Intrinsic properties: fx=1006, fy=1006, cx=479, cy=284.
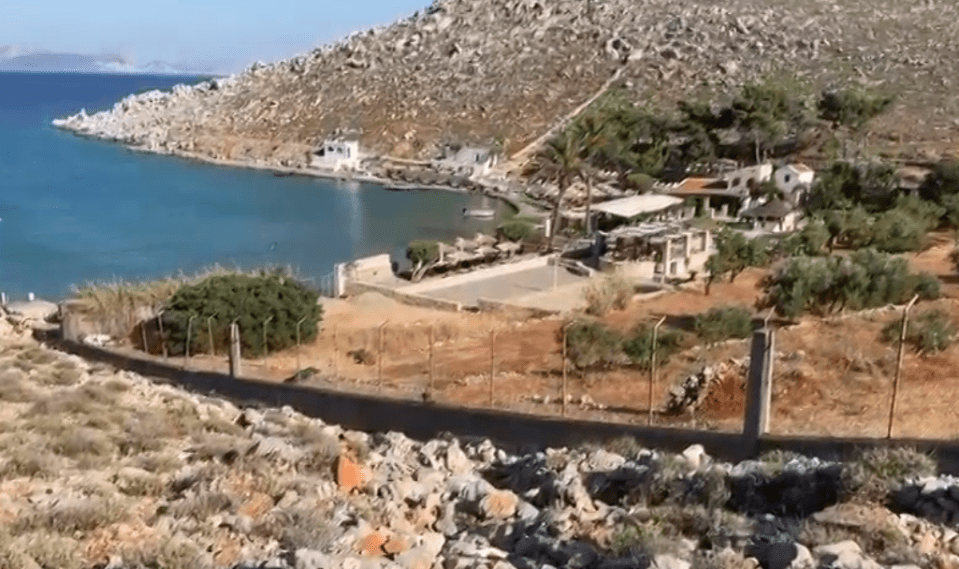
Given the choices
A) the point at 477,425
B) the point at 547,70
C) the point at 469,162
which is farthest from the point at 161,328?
the point at 547,70

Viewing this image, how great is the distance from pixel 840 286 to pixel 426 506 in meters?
16.6

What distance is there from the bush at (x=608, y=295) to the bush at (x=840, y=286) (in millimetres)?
3695

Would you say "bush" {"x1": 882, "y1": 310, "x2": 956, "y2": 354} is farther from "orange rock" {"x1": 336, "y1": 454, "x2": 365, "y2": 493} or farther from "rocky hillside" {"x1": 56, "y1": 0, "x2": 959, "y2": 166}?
"rocky hillside" {"x1": 56, "y1": 0, "x2": 959, "y2": 166}

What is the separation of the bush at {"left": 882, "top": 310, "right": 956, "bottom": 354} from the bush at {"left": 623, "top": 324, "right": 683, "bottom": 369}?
3.71 metres

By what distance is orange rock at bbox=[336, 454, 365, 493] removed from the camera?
9164 millimetres

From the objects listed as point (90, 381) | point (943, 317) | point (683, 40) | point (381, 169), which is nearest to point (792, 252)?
point (943, 317)

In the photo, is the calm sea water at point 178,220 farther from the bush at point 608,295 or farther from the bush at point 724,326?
the bush at point 724,326

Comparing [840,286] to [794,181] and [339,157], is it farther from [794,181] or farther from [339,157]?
[339,157]

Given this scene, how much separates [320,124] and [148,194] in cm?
2061

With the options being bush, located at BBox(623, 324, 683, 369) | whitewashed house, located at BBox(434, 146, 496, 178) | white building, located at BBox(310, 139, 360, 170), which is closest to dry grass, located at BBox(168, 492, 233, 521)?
bush, located at BBox(623, 324, 683, 369)

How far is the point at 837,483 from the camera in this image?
25.8ft

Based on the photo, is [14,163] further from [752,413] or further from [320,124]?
[752,413]

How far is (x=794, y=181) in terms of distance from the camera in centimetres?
4394

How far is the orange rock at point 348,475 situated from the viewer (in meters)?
9.16
